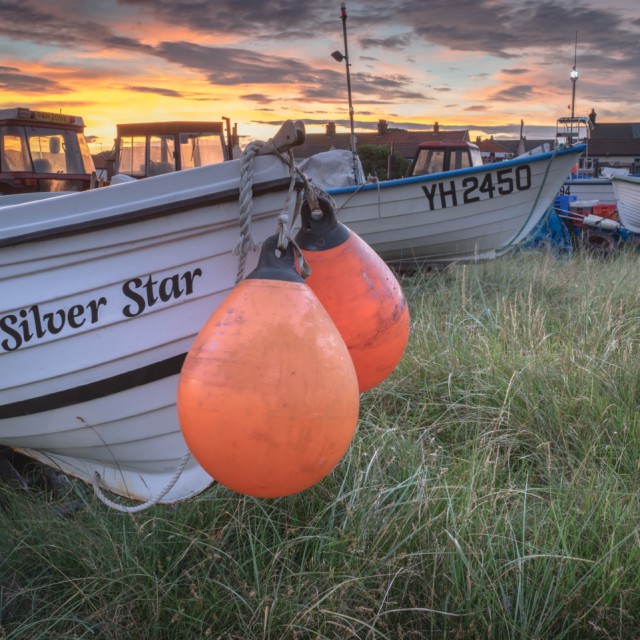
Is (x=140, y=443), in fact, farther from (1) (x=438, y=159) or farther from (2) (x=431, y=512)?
(1) (x=438, y=159)

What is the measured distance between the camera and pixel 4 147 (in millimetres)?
10352

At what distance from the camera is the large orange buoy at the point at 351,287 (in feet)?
7.64

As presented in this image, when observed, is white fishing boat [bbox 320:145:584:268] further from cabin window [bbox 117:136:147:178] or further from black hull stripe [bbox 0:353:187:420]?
black hull stripe [bbox 0:353:187:420]

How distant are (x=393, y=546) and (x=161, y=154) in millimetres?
9478

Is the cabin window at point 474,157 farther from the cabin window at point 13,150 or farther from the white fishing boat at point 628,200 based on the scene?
the cabin window at point 13,150

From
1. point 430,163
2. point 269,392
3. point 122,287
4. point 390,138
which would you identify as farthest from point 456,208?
point 390,138

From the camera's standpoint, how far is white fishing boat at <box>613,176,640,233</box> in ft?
42.7

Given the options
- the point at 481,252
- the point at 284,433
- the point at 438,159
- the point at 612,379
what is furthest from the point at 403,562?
the point at 438,159

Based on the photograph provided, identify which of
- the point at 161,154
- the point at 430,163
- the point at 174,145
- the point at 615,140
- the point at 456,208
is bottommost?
the point at 615,140

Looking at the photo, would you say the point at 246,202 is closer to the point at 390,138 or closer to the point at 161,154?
the point at 161,154

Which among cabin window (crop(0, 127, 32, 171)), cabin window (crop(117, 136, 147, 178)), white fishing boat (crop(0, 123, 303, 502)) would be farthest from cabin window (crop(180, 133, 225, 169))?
white fishing boat (crop(0, 123, 303, 502))

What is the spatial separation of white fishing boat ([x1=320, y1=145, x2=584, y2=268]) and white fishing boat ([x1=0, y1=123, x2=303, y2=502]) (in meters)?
4.78

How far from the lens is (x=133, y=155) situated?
11125 millimetres

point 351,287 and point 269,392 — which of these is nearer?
point 269,392
